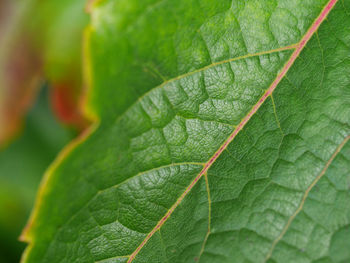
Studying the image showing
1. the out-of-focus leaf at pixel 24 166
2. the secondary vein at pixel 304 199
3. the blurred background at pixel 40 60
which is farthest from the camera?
the out-of-focus leaf at pixel 24 166

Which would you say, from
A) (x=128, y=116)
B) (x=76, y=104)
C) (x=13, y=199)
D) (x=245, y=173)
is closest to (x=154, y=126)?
(x=128, y=116)

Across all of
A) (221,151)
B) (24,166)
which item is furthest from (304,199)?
(24,166)

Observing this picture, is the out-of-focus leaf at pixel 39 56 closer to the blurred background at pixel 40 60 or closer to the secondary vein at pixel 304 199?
the blurred background at pixel 40 60

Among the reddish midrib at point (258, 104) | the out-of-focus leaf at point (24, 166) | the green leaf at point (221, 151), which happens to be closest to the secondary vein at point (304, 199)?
the green leaf at point (221, 151)

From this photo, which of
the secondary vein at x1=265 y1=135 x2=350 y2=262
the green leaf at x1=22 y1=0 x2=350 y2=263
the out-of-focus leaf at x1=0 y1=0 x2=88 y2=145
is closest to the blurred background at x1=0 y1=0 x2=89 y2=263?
the out-of-focus leaf at x1=0 y1=0 x2=88 y2=145

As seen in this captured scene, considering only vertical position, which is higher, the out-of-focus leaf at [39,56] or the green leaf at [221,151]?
the out-of-focus leaf at [39,56]

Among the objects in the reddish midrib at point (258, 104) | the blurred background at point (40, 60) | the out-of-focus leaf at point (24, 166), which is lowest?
the reddish midrib at point (258, 104)

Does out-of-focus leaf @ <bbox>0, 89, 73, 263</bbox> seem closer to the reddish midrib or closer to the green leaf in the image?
the green leaf

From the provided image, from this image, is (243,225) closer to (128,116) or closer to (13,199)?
(128,116)
